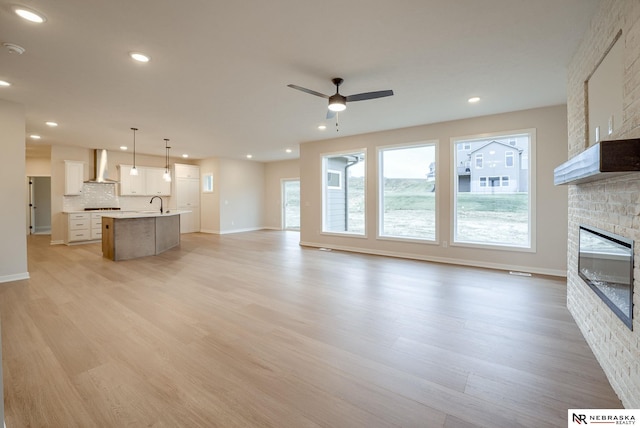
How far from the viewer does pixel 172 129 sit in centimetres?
614

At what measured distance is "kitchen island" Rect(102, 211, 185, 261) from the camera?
19.2 ft

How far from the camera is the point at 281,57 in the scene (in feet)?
10.3

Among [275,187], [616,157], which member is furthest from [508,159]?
[275,187]

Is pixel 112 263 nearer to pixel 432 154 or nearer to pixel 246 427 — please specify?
pixel 246 427

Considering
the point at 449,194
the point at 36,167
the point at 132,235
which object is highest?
the point at 36,167

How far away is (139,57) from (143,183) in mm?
7284

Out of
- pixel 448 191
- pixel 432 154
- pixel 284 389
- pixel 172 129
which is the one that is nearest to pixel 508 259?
pixel 448 191

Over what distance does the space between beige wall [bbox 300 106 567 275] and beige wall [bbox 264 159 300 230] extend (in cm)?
346

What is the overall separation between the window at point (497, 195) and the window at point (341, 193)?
2.41 metres

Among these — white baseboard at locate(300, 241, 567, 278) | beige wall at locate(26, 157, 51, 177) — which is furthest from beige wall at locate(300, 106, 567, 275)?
beige wall at locate(26, 157, 51, 177)

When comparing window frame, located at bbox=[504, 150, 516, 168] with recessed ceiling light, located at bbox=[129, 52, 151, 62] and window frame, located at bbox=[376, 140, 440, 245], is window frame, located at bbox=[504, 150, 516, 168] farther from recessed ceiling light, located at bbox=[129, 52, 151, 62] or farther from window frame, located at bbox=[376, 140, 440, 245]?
recessed ceiling light, located at bbox=[129, 52, 151, 62]

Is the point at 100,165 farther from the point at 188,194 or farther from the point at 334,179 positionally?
the point at 334,179

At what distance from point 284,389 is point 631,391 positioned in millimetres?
2116

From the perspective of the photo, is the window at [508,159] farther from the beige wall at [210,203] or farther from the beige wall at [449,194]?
the beige wall at [210,203]
